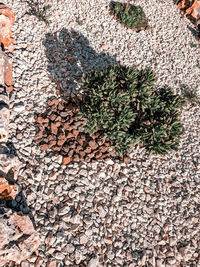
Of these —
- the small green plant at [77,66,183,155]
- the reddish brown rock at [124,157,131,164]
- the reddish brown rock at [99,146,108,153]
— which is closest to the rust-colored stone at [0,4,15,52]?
the small green plant at [77,66,183,155]

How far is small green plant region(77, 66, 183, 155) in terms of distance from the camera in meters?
4.14

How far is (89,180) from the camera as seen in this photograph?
3.96 m

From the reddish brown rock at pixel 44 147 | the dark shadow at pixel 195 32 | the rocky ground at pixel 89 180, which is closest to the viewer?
the rocky ground at pixel 89 180

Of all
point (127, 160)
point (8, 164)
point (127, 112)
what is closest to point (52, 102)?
point (127, 112)

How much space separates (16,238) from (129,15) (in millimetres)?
7323

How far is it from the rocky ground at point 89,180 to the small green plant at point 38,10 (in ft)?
0.44

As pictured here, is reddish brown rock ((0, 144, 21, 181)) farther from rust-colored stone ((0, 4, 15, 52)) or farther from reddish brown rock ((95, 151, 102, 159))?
rust-colored stone ((0, 4, 15, 52))

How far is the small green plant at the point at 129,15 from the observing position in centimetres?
686

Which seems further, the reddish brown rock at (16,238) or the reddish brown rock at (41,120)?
the reddish brown rock at (41,120)

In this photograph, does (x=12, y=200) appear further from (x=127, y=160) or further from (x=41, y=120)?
(x=127, y=160)

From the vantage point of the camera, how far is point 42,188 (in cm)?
359

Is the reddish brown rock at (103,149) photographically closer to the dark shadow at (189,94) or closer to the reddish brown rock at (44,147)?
the reddish brown rock at (44,147)

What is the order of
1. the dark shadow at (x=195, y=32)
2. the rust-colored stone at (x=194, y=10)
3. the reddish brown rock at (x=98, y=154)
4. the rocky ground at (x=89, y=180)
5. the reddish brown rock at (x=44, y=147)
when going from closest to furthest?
1. the rocky ground at (x=89, y=180)
2. the reddish brown rock at (x=44, y=147)
3. the reddish brown rock at (x=98, y=154)
4. the dark shadow at (x=195, y=32)
5. the rust-colored stone at (x=194, y=10)

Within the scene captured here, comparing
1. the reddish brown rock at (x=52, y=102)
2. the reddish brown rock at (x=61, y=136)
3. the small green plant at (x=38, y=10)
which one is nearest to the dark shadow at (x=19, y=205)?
the reddish brown rock at (x=61, y=136)
